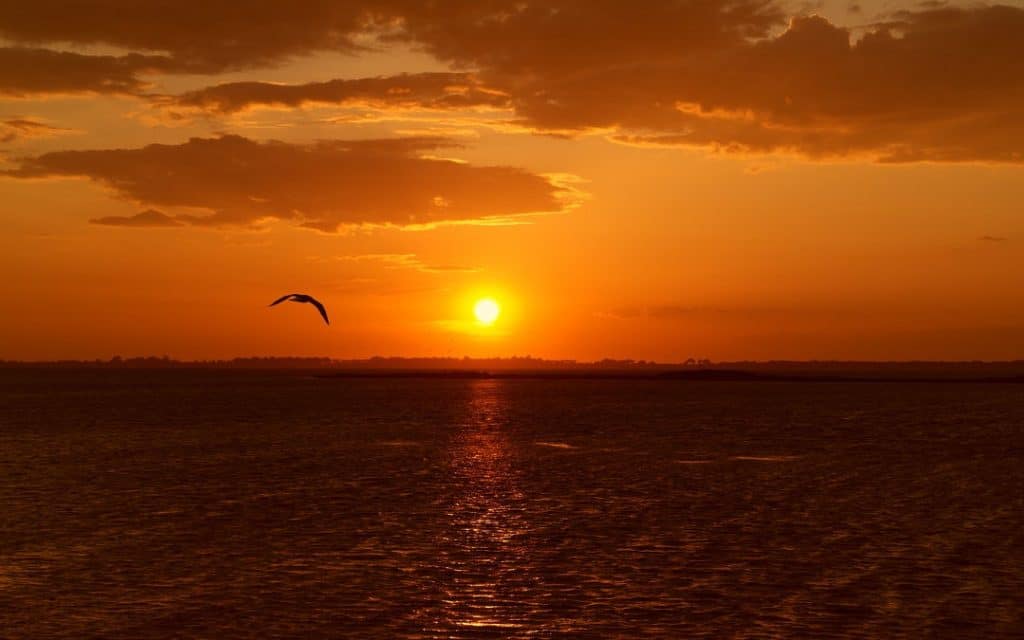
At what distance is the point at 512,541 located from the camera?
1487 inches

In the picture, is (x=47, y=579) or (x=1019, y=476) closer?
(x=47, y=579)

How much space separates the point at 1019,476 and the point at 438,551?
42.3 m

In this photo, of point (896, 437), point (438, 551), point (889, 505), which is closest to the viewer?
point (438, 551)

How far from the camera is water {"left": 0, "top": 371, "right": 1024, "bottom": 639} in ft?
85.7

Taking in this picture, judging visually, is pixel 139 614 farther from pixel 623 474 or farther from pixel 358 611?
pixel 623 474

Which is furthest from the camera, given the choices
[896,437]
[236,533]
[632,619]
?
[896,437]

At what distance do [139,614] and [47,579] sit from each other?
6112 millimetres

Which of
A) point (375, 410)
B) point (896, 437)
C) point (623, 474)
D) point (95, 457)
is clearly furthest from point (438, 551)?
point (375, 410)

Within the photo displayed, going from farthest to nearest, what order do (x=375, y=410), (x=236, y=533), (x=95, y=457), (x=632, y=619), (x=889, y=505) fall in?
(x=375, y=410) → (x=95, y=457) → (x=889, y=505) → (x=236, y=533) → (x=632, y=619)

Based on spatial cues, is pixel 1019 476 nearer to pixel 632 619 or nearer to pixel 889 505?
pixel 889 505

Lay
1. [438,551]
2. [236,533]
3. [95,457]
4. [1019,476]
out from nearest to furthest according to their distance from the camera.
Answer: [438,551], [236,533], [1019,476], [95,457]

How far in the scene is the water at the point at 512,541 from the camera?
26125 millimetres

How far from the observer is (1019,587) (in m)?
29.5

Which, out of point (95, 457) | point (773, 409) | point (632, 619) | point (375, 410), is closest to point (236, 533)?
point (632, 619)
